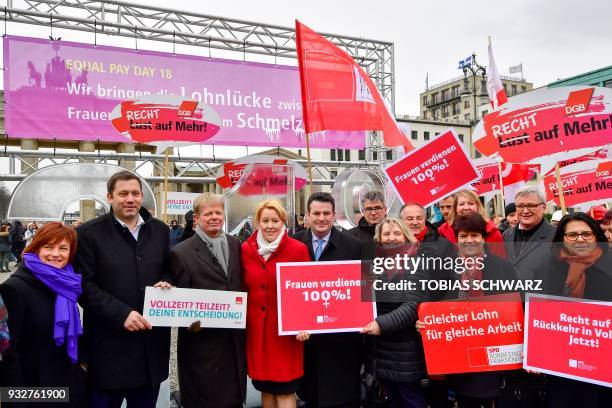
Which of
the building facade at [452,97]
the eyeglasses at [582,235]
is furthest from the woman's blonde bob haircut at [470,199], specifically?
the building facade at [452,97]

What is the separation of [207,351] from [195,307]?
1.03ft

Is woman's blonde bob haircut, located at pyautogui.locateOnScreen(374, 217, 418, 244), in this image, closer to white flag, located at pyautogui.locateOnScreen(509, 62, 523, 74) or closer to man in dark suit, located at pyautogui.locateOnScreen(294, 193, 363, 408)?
man in dark suit, located at pyautogui.locateOnScreen(294, 193, 363, 408)

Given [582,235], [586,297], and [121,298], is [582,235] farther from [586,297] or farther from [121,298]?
[121,298]

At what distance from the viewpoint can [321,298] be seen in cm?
322

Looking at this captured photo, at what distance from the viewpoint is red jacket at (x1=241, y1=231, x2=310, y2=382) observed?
10.5 feet

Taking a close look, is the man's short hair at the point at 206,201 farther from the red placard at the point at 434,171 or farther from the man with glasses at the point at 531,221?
the red placard at the point at 434,171

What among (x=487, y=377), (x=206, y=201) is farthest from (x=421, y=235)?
(x=206, y=201)

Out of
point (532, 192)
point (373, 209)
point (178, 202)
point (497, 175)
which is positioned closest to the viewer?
point (532, 192)

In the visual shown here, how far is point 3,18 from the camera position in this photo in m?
8.87

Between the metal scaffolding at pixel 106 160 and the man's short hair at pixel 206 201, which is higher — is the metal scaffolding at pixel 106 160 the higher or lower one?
the higher one

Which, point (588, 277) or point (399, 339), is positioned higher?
point (588, 277)

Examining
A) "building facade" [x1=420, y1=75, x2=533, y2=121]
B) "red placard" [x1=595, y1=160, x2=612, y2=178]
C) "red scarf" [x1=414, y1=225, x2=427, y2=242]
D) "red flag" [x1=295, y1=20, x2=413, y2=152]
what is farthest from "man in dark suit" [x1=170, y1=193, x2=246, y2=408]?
"building facade" [x1=420, y1=75, x2=533, y2=121]

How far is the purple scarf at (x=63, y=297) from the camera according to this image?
2672 mm

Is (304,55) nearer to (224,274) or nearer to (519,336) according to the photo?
(224,274)
